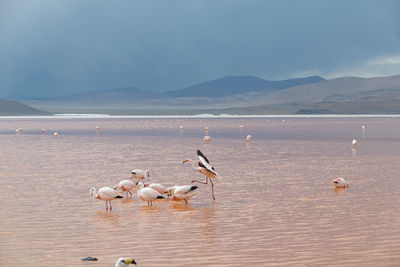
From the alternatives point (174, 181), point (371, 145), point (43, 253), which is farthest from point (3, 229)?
point (371, 145)

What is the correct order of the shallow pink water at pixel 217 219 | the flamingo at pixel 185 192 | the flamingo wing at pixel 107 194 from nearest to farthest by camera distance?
the shallow pink water at pixel 217 219
the flamingo wing at pixel 107 194
the flamingo at pixel 185 192

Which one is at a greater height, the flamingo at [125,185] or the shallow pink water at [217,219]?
the flamingo at [125,185]

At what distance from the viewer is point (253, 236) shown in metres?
9.34

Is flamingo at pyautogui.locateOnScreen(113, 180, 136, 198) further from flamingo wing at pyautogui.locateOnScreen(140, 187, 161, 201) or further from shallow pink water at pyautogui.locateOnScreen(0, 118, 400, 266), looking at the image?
flamingo wing at pyautogui.locateOnScreen(140, 187, 161, 201)

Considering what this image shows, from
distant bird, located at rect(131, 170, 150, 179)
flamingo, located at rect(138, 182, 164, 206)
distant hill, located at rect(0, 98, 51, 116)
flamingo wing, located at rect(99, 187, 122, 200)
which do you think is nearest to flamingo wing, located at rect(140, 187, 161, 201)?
flamingo, located at rect(138, 182, 164, 206)

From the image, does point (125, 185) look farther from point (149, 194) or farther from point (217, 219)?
point (217, 219)

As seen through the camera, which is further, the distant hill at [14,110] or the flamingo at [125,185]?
the distant hill at [14,110]

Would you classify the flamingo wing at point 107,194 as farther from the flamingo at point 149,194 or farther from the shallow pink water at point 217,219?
the flamingo at point 149,194

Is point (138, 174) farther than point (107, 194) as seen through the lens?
Yes

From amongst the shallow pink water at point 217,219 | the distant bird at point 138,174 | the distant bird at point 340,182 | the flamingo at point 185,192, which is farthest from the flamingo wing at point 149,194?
the distant bird at point 340,182

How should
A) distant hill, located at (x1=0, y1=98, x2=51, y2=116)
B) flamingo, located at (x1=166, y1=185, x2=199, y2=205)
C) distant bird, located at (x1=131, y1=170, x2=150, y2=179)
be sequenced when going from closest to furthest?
flamingo, located at (x1=166, y1=185, x2=199, y2=205), distant bird, located at (x1=131, y1=170, x2=150, y2=179), distant hill, located at (x1=0, y1=98, x2=51, y2=116)

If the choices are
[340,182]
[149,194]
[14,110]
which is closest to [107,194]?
[149,194]

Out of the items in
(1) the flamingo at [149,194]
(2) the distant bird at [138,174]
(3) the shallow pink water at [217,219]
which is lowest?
(3) the shallow pink water at [217,219]

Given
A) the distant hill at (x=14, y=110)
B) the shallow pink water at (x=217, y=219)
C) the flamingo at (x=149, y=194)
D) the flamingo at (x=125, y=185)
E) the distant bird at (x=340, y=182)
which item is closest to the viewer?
the shallow pink water at (x=217, y=219)
